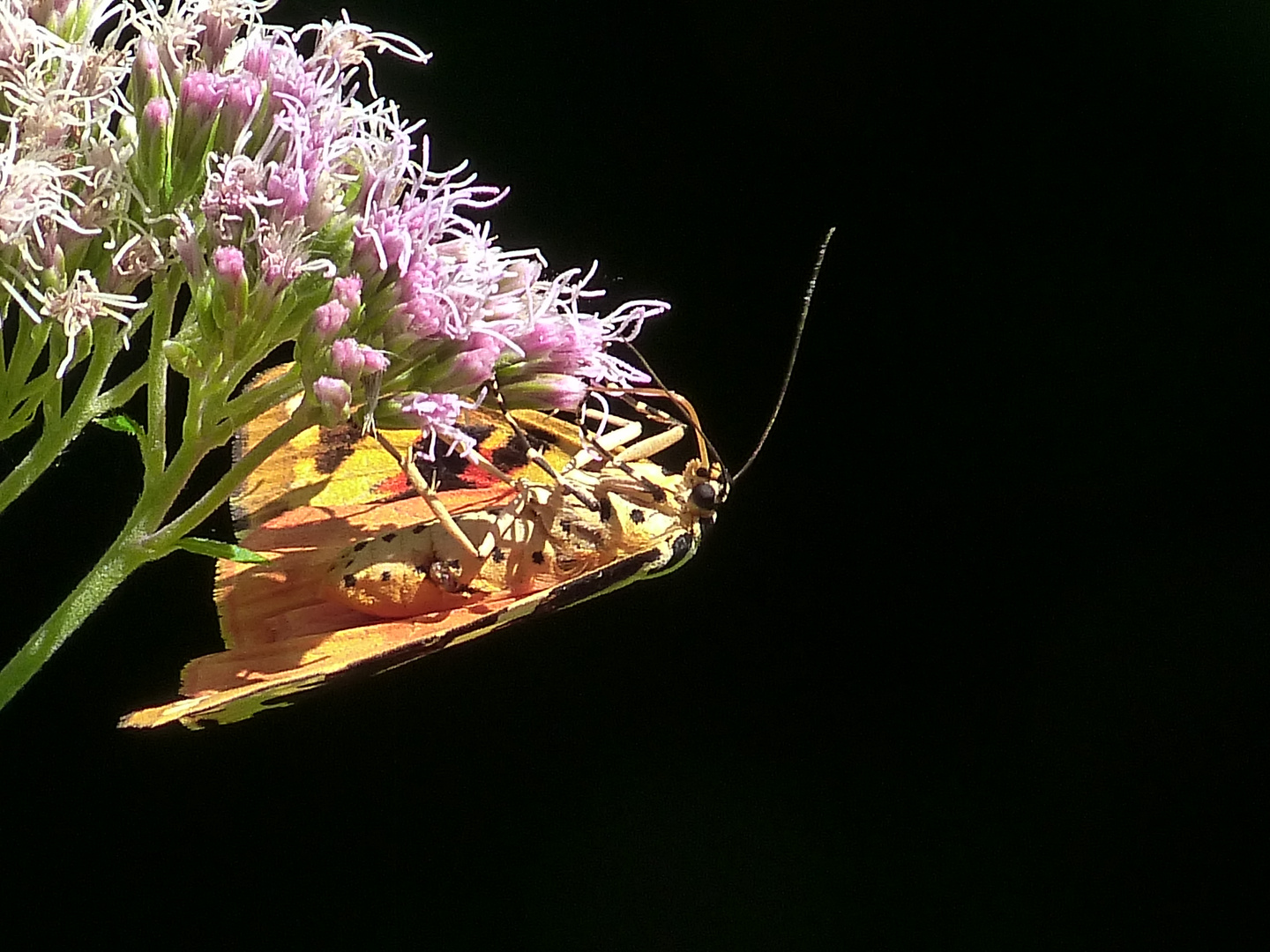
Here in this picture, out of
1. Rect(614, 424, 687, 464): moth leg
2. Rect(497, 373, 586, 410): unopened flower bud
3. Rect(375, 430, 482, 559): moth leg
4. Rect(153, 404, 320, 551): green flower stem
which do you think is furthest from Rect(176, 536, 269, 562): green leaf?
Rect(614, 424, 687, 464): moth leg

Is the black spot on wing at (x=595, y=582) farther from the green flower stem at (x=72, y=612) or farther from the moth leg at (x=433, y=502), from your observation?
the green flower stem at (x=72, y=612)

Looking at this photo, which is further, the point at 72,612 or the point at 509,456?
the point at 509,456

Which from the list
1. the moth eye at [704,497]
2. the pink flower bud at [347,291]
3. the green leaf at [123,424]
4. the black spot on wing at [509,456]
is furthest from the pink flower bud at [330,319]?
the moth eye at [704,497]

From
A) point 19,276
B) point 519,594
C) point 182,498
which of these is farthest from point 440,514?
point 182,498

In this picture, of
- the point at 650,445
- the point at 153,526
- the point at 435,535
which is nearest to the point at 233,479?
the point at 153,526

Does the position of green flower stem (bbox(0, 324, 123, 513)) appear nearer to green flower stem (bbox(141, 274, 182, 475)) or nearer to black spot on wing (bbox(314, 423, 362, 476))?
green flower stem (bbox(141, 274, 182, 475))

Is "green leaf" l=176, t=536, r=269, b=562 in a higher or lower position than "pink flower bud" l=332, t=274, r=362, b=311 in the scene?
lower

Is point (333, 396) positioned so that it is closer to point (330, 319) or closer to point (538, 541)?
point (330, 319)

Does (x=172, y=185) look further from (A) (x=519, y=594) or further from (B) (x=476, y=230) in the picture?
(A) (x=519, y=594)
